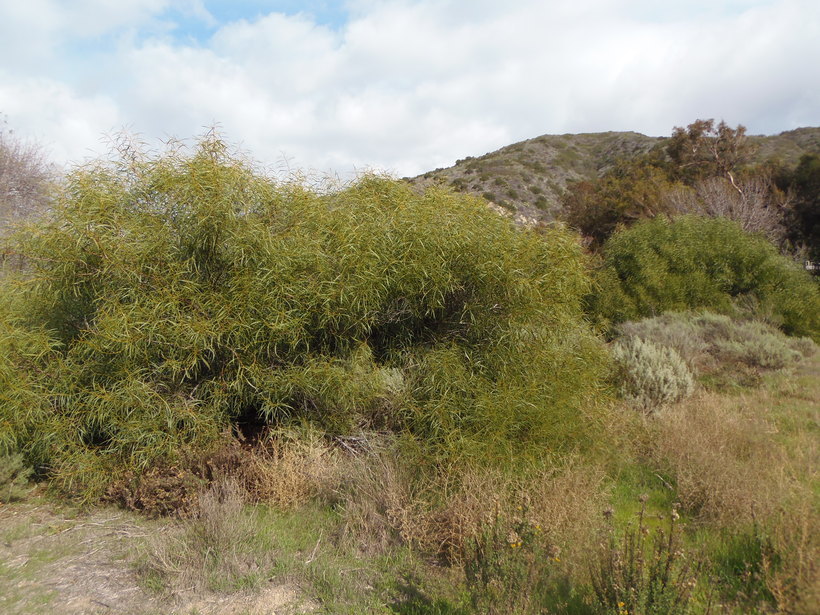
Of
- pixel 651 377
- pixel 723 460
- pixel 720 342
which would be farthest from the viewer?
pixel 720 342

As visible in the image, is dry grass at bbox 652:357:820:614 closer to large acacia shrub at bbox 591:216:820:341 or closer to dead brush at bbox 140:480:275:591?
dead brush at bbox 140:480:275:591

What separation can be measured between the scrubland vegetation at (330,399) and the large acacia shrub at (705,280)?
509 centimetres

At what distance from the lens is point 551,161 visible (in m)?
41.2

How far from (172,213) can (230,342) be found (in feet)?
4.58

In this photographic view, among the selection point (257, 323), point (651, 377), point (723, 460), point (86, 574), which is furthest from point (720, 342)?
point (86, 574)

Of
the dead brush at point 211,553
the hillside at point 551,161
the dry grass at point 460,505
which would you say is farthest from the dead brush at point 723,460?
the hillside at point 551,161

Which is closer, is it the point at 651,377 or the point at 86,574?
the point at 86,574

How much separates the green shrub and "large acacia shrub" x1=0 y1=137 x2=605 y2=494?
A: 1.58 m

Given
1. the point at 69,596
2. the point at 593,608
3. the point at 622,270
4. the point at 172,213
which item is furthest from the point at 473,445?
the point at 622,270

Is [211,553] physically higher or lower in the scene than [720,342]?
lower

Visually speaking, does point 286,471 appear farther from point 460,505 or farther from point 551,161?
point 551,161

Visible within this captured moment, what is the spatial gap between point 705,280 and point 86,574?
37.4 ft

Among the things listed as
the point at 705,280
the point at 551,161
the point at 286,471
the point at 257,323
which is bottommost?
the point at 286,471

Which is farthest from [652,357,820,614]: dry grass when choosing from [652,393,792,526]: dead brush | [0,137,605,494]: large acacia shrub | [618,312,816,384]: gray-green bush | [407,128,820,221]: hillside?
[407,128,820,221]: hillside
